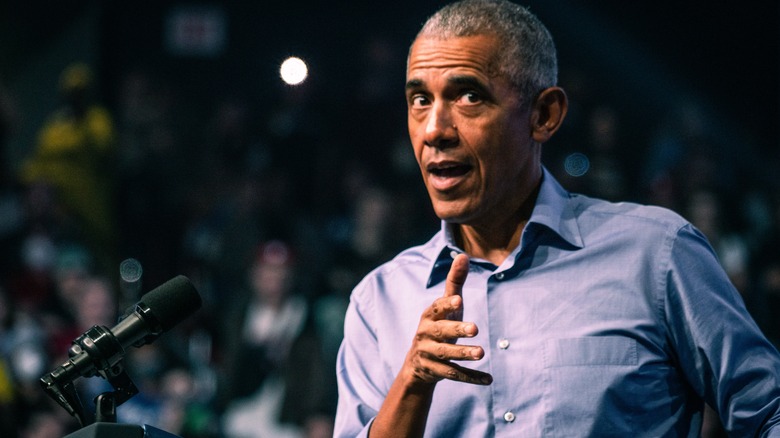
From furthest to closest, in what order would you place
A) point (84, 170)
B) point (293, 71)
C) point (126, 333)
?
point (84, 170) → point (293, 71) → point (126, 333)

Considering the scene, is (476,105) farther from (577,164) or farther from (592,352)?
(577,164)

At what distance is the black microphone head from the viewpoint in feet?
4.98

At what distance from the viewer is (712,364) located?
5.49 ft

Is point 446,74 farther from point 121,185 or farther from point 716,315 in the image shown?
point 121,185

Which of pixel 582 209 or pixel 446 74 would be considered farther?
pixel 582 209

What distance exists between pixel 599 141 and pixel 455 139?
4304 mm

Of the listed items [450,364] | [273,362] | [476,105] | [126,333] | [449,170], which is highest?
[476,105]

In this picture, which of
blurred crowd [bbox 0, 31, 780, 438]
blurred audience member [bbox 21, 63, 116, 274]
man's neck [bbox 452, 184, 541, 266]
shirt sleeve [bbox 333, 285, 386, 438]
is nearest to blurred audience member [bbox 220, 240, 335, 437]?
blurred crowd [bbox 0, 31, 780, 438]

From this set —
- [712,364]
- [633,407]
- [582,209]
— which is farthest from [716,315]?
[582,209]

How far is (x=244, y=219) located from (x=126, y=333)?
459cm

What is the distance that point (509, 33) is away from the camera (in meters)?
1.84

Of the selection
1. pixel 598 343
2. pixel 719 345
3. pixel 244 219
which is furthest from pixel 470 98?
pixel 244 219

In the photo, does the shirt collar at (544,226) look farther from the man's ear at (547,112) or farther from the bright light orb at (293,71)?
the bright light orb at (293,71)

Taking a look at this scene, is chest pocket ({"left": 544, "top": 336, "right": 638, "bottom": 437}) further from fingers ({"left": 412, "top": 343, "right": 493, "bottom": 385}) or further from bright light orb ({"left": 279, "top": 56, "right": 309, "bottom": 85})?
bright light orb ({"left": 279, "top": 56, "right": 309, "bottom": 85})
